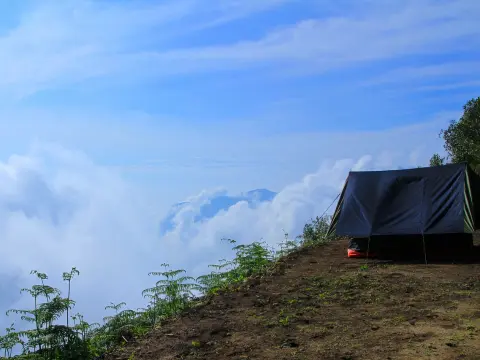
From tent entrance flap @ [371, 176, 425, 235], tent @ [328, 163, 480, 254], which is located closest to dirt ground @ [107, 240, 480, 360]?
tent @ [328, 163, 480, 254]

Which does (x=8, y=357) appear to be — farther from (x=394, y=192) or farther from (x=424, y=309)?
(x=394, y=192)

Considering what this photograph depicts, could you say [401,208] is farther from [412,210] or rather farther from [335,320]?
→ [335,320]

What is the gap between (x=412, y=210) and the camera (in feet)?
44.3

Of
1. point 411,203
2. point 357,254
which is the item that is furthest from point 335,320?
point 411,203

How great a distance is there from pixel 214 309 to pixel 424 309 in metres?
3.16

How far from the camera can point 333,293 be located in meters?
9.81

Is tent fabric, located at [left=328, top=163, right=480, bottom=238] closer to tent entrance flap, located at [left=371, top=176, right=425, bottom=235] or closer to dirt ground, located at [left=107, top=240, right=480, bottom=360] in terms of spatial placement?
tent entrance flap, located at [left=371, top=176, right=425, bottom=235]

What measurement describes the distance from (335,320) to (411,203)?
256 inches

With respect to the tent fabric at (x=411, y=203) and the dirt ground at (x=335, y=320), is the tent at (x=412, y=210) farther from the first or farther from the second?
the dirt ground at (x=335, y=320)

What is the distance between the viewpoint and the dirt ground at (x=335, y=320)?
659 centimetres

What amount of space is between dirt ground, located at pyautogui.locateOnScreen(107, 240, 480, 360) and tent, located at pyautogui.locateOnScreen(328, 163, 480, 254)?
61.3 inches

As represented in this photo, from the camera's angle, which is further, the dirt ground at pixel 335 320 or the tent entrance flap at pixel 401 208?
the tent entrance flap at pixel 401 208

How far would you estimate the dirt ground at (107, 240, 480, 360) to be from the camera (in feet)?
21.6

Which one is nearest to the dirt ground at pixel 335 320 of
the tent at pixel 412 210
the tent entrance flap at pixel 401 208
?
the tent at pixel 412 210
